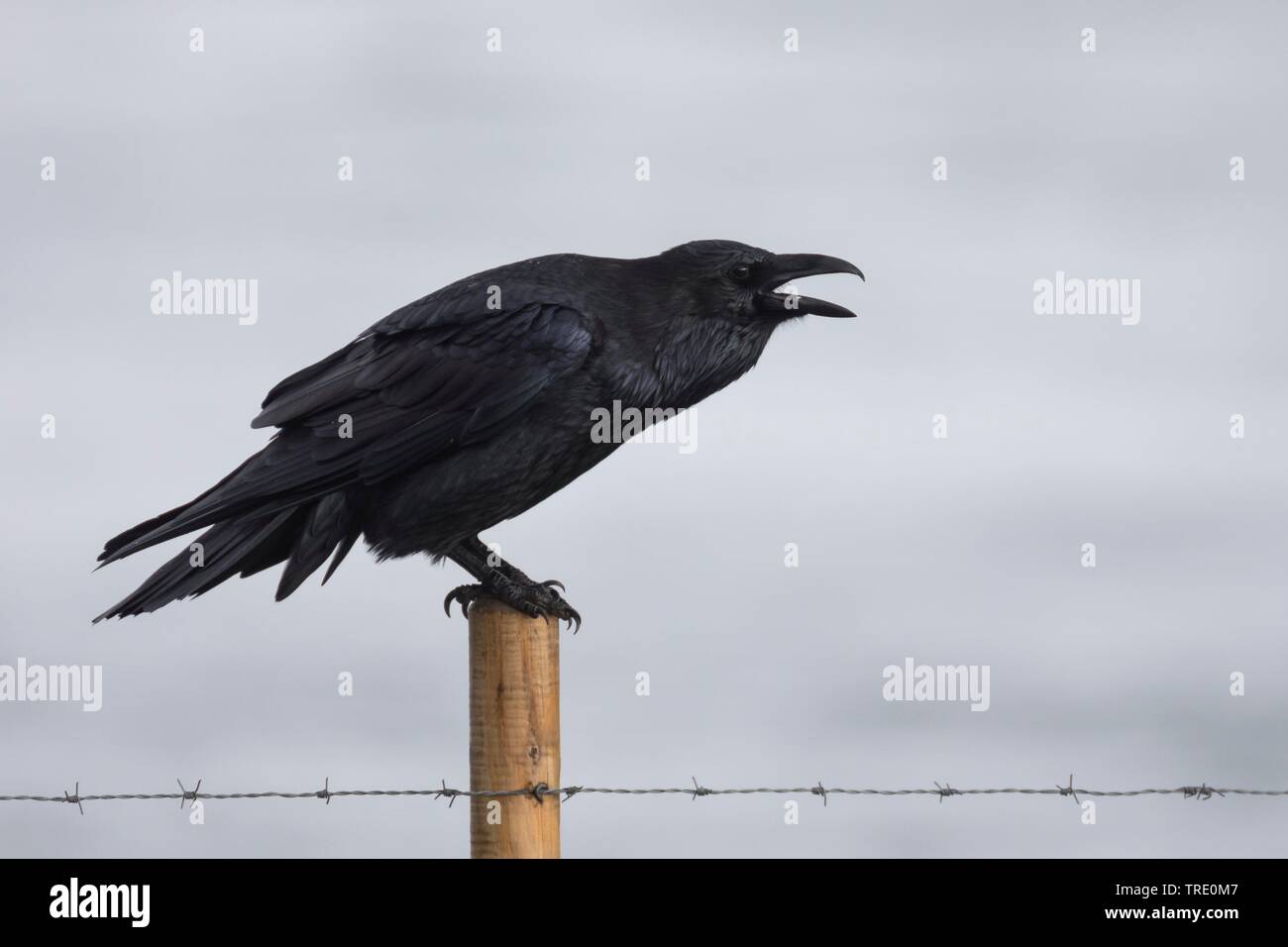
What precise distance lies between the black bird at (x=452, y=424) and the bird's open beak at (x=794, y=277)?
0.15m

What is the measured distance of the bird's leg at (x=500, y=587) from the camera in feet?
19.5

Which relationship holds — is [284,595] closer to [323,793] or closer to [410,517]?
[410,517]

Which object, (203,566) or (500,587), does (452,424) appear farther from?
(203,566)

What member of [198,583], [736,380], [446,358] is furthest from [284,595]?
[736,380]

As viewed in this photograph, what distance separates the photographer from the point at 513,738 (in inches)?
173

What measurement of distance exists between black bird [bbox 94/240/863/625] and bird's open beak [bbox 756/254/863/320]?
15cm

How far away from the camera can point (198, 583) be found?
566 centimetres

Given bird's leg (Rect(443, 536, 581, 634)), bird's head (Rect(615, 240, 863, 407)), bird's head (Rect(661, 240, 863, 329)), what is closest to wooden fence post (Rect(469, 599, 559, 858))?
bird's leg (Rect(443, 536, 581, 634))

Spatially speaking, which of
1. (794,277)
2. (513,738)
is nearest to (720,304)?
(794,277)

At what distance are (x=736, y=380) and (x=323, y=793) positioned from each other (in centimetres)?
285

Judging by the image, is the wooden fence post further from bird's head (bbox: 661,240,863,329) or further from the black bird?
bird's head (bbox: 661,240,863,329)

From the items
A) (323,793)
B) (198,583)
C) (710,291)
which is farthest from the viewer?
(710,291)

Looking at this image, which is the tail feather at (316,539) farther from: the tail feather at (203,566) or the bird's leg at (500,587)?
the bird's leg at (500,587)
